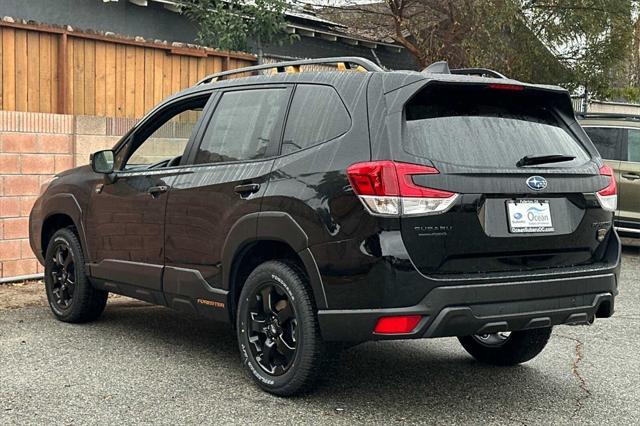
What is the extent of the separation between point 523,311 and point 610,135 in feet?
28.1

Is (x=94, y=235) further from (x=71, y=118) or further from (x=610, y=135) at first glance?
(x=610, y=135)

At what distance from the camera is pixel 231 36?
11055 millimetres

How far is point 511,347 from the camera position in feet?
19.0

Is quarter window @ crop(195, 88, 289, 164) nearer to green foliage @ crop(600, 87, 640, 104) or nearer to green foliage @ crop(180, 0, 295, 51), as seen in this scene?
green foliage @ crop(180, 0, 295, 51)

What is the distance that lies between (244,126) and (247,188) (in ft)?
1.72

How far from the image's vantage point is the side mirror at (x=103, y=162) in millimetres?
6492

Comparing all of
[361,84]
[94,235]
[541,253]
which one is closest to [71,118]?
[94,235]

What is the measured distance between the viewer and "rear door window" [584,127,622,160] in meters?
12.4

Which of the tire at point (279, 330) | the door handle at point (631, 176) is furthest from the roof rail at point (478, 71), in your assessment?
the door handle at point (631, 176)

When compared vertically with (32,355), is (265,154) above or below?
above

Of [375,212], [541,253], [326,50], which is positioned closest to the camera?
[375,212]

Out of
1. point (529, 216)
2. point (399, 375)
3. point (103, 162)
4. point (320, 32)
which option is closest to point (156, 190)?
point (103, 162)

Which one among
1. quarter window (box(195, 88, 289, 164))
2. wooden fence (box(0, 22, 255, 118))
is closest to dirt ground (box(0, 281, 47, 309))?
wooden fence (box(0, 22, 255, 118))

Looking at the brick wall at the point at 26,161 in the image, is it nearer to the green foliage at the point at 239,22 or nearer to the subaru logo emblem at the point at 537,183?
the green foliage at the point at 239,22
